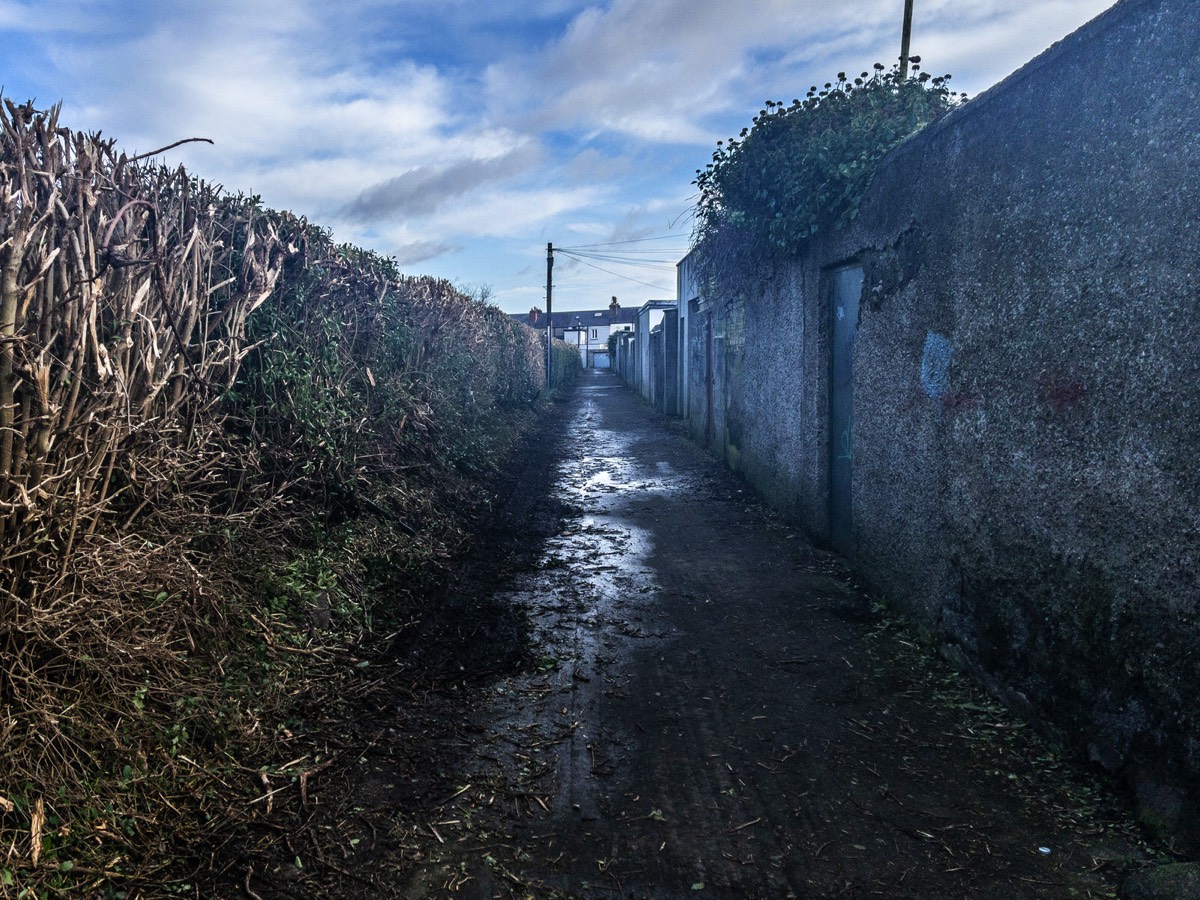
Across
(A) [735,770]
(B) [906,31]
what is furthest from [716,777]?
(B) [906,31]

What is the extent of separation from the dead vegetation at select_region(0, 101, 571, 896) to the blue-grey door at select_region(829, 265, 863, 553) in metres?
3.71

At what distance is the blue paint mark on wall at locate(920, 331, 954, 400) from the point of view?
→ 464cm

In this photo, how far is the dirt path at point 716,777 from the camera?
277 centimetres

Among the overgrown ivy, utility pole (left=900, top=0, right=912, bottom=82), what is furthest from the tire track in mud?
utility pole (left=900, top=0, right=912, bottom=82)

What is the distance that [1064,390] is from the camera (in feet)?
11.6

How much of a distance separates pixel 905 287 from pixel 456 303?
898cm

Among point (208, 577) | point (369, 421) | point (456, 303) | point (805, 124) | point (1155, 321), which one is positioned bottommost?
point (208, 577)

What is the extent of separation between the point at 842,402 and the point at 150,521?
17.9 ft

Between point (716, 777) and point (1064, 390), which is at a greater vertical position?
point (1064, 390)

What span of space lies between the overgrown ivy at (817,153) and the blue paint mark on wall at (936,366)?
1835mm

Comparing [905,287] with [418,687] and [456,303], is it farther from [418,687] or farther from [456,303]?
[456,303]

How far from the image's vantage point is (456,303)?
1289 cm

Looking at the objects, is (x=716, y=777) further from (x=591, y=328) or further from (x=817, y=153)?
(x=591, y=328)

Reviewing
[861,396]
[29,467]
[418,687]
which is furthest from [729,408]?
[29,467]
